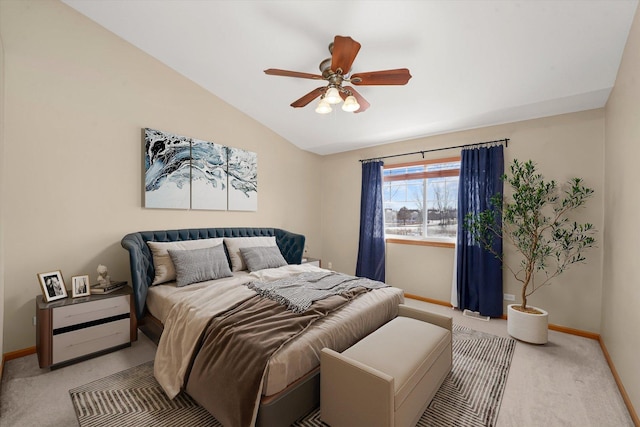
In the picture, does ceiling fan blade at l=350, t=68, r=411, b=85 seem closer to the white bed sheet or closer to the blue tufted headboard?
the white bed sheet

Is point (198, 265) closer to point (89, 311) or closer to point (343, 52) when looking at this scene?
point (89, 311)

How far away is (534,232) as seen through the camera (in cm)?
291

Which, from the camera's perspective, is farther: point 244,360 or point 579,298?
point 579,298


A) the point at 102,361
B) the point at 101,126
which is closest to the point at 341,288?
the point at 102,361

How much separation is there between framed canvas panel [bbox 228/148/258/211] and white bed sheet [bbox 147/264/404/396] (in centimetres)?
126

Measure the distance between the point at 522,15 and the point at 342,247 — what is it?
3.94 meters

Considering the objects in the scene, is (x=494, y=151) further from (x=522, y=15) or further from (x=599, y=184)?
(x=522, y=15)

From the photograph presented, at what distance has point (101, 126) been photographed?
2.84 m

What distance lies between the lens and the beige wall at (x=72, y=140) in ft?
7.87

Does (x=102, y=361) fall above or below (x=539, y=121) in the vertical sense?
below

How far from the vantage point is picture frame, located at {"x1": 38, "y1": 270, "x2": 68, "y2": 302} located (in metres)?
2.32

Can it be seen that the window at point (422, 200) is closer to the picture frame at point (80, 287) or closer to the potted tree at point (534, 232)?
the potted tree at point (534, 232)

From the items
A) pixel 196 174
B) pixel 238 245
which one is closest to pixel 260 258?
pixel 238 245

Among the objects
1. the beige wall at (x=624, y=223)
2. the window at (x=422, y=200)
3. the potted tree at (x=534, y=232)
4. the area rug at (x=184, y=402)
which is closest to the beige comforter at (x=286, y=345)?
the area rug at (x=184, y=402)
